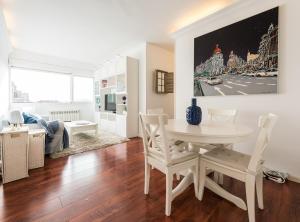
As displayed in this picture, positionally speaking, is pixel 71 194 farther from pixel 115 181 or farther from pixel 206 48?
pixel 206 48

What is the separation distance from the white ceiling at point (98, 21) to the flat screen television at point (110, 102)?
4.92 ft

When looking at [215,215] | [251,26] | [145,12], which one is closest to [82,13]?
[145,12]

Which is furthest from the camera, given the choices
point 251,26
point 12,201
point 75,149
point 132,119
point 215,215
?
point 132,119

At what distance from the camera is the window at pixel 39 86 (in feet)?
16.1

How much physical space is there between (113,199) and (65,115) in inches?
195

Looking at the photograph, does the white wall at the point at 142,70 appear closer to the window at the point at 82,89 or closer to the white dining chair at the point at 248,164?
the white dining chair at the point at 248,164

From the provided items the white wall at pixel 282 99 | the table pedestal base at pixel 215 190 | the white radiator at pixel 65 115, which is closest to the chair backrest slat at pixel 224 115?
the white wall at pixel 282 99

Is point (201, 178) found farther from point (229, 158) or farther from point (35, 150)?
point (35, 150)

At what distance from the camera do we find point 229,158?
1472 mm

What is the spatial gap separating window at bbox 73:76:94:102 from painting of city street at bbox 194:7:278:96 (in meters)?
4.93

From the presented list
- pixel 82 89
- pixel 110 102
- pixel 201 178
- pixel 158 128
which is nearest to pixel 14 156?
pixel 158 128

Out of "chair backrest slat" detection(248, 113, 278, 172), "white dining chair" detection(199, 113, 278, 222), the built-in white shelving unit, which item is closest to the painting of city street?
"white dining chair" detection(199, 113, 278, 222)

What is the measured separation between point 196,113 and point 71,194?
1680 mm

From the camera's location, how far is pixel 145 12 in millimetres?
2729
